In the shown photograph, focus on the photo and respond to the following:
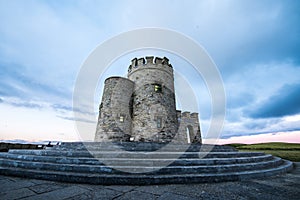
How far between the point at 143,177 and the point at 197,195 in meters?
1.24

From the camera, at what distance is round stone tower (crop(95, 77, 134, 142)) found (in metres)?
11.3

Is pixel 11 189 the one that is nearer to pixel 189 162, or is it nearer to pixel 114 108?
pixel 189 162

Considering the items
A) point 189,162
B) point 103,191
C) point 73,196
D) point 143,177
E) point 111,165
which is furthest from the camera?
point 189,162

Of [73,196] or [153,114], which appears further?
[153,114]

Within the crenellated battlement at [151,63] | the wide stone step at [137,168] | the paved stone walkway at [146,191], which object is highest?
the crenellated battlement at [151,63]

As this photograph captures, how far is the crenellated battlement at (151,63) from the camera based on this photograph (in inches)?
525

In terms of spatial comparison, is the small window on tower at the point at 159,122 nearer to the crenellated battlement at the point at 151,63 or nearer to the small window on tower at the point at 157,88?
the small window on tower at the point at 157,88

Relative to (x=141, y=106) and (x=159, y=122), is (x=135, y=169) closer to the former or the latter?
(x=159, y=122)

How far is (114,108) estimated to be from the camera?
12.0 m

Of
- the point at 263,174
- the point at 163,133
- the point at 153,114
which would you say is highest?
the point at 153,114

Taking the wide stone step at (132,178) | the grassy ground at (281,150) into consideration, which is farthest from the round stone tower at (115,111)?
the grassy ground at (281,150)

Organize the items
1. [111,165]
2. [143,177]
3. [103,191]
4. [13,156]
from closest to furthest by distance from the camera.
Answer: [103,191] < [143,177] < [111,165] < [13,156]

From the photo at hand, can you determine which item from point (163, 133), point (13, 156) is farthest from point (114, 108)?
point (13, 156)

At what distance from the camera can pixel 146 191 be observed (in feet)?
9.23
